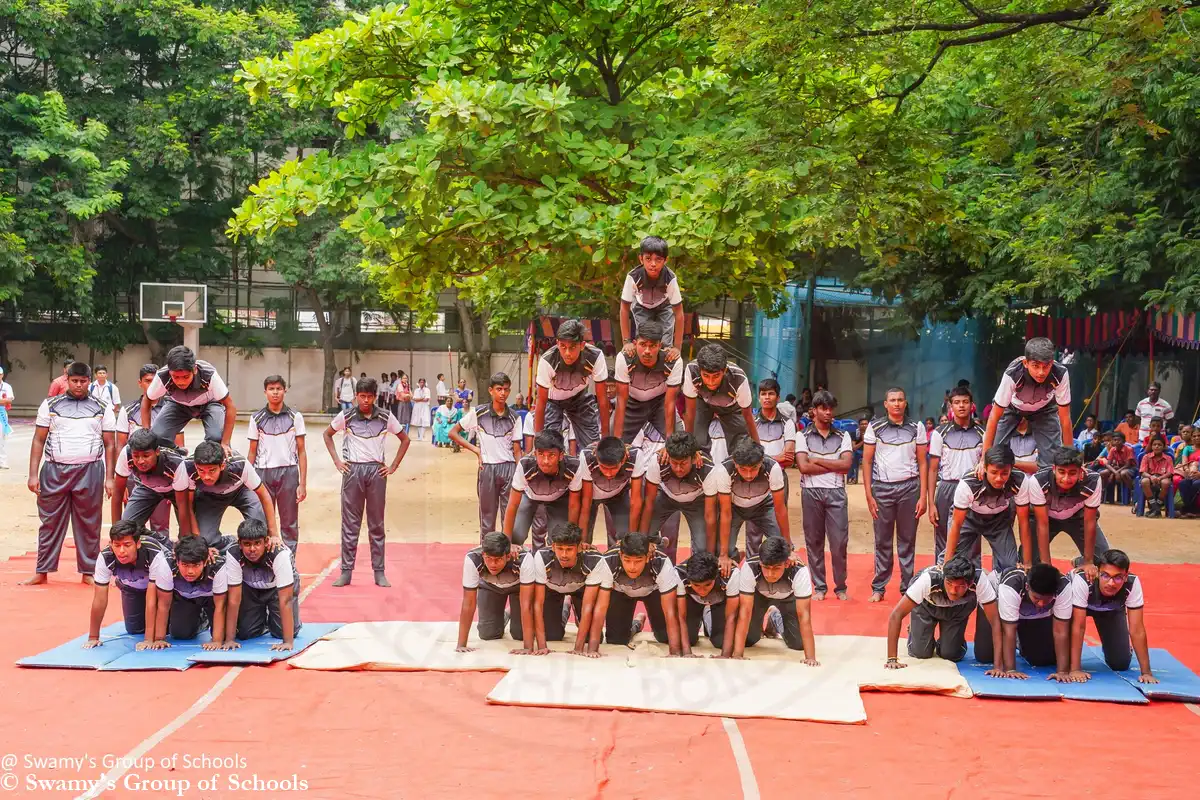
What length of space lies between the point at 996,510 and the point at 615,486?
2.63 m

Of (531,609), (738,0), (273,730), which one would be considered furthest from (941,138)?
(273,730)

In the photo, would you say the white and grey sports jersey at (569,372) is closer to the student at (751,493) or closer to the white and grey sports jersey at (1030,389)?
the student at (751,493)

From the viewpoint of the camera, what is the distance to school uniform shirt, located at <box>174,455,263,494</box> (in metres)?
8.00

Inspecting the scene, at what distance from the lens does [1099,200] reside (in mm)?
13594

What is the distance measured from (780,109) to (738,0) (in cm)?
98

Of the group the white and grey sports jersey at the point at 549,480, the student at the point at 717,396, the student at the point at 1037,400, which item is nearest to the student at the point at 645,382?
the student at the point at 717,396

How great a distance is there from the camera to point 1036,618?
7223 millimetres

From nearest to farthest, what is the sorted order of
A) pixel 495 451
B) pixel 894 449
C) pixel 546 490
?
pixel 546 490 → pixel 894 449 → pixel 495 451

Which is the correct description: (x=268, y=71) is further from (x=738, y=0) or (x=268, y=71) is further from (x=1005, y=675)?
(x=1005, y=675)

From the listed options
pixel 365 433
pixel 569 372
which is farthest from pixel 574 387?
pixel 365 433

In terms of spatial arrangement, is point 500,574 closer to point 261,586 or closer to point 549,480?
point 549,480

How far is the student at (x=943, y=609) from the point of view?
708 centimetres

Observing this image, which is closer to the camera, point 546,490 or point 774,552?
point 774,552

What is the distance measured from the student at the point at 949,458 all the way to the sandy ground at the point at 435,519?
111 inches
